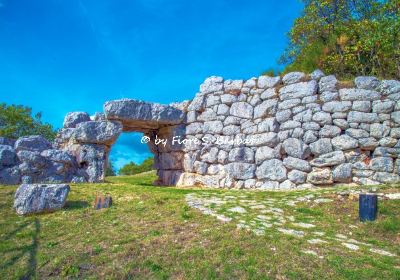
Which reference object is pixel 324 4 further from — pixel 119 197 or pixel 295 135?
pixel 119 197

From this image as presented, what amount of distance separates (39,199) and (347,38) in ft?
46.8

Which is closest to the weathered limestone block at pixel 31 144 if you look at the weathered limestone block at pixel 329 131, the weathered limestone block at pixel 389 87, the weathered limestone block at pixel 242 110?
the weathered limestone block at pixel 242 110

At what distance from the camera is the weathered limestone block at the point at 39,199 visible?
6242 mm

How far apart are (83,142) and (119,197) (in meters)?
3.98

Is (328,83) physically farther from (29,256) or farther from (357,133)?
(29,256)

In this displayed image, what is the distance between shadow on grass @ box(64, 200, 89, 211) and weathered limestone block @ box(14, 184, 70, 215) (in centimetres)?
19

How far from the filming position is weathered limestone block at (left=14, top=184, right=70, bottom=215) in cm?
624

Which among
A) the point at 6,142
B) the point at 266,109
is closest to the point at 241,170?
the point at 266,109

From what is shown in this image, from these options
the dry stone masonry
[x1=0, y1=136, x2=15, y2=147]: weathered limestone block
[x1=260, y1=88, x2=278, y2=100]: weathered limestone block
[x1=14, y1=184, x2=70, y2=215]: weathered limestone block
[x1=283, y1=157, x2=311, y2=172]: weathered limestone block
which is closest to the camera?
[x1=14, y1=184, x2=70, y2=215]: weathered limestone block

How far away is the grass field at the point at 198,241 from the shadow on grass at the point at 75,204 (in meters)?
0.04

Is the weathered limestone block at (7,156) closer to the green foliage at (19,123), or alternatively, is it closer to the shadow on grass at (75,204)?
the shadow on grass at (75,204)

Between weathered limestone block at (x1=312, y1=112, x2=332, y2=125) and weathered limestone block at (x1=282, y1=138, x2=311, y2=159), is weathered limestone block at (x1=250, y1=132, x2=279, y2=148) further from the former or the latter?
weathered limestone block at (x1=312, y1=112, x2=332, y2=125)

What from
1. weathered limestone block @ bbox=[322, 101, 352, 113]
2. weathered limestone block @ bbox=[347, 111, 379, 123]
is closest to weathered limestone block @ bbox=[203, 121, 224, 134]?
weathered limestone block @ bbox=[322, 101, 352, 113]

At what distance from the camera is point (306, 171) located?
32.9 ft
